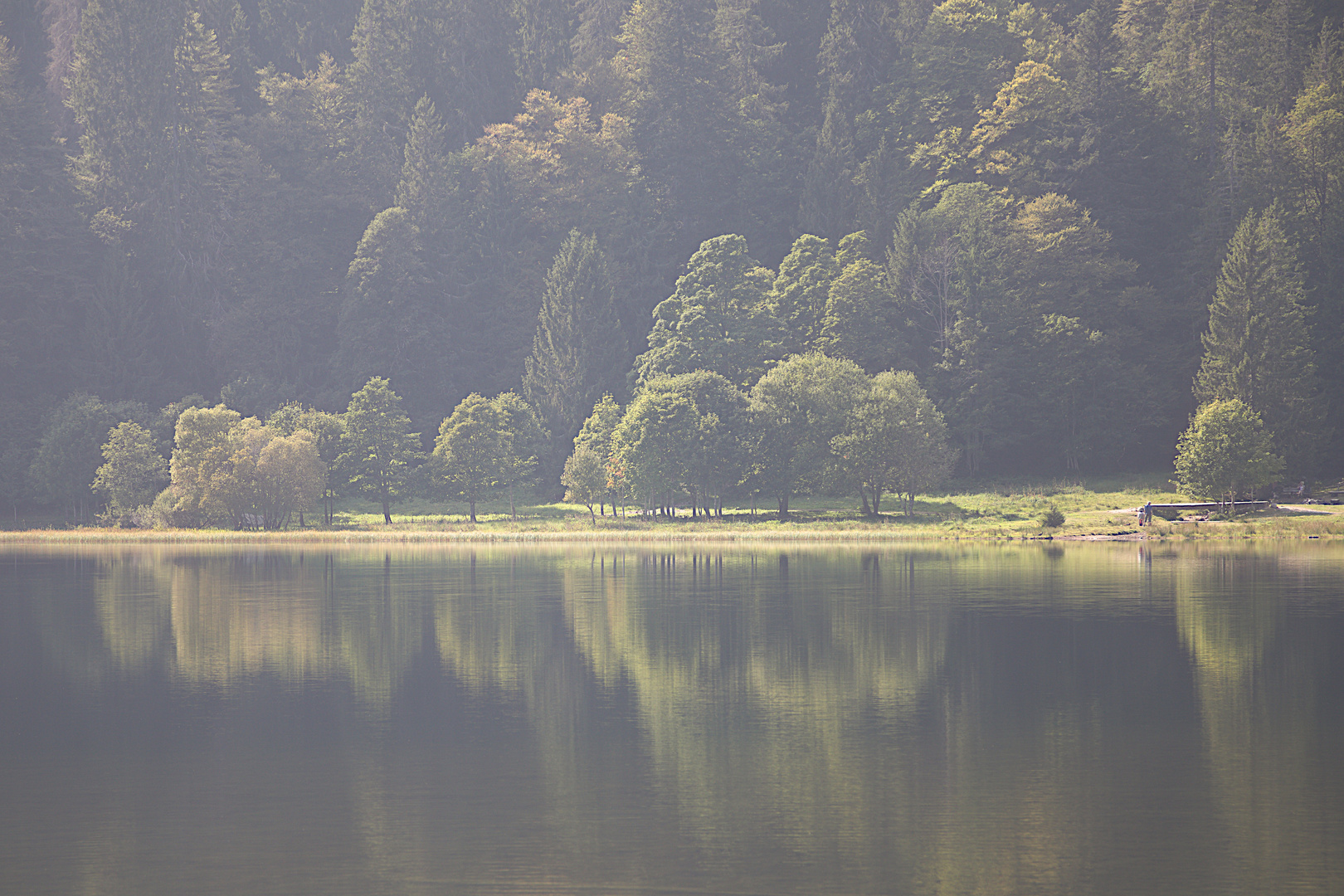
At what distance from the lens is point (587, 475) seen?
104 metres

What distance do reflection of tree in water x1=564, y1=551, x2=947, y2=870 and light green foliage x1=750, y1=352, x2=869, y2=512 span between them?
41565mm

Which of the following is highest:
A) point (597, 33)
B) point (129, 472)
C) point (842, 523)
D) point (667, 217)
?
point (597, 33)

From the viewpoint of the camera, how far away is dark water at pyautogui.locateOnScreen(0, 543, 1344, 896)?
18.3 meters

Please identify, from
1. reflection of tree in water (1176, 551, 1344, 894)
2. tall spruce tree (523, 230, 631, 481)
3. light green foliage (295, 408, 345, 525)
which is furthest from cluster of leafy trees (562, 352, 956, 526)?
reflection of tree in water (1176, 551, 1344, 894)

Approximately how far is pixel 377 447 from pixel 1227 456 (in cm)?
6342

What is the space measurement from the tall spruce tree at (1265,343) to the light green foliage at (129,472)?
3259 inches

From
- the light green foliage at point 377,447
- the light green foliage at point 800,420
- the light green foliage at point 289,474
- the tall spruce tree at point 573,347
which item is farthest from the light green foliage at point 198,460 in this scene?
the light green foliage at point 800,420

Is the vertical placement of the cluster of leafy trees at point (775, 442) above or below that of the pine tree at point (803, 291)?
below

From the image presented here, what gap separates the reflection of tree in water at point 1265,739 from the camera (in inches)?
711

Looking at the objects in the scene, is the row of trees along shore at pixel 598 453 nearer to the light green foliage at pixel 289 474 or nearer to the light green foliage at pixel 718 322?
the light green foliage at pixel 289 474

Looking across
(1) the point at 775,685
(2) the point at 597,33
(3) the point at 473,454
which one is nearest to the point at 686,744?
(1) the point at 775,685

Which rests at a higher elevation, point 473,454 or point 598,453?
point 473,454

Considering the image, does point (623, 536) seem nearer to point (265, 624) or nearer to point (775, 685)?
point (265, 624)

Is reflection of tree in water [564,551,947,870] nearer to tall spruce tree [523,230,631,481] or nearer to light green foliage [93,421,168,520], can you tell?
tall spruce tree [523,230,631,481]
